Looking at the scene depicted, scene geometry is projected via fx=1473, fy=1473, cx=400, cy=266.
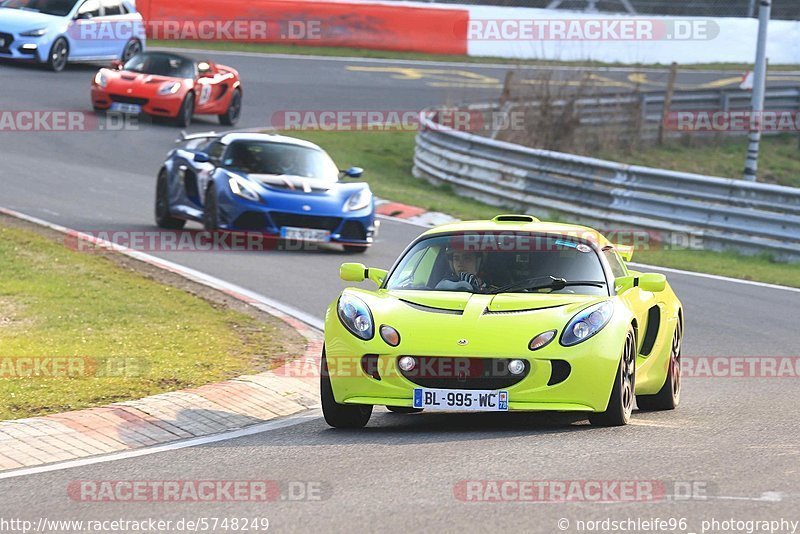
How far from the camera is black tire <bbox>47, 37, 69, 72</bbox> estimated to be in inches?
1162

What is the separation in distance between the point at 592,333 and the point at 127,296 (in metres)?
6.01

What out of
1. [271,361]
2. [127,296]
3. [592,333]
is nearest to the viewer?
[592,333]

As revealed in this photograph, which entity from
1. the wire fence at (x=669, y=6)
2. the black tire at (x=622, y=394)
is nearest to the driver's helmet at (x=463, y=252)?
the black tire at (x=622, y=394)

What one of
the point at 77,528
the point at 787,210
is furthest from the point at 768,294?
the point at 77,528

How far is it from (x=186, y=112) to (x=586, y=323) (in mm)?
19295

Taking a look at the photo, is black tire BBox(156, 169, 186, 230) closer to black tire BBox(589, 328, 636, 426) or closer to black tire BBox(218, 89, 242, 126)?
black tire BBox(218, 89, 242, 126)

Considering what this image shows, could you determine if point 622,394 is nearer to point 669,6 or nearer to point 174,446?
point 174,446

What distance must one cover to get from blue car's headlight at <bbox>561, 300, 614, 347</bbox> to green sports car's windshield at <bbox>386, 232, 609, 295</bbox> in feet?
1.64

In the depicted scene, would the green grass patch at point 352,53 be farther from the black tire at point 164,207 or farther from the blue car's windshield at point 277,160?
the blue car's windshield at point 277,160

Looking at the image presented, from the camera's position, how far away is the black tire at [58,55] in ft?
96.8

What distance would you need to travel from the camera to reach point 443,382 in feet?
26.8

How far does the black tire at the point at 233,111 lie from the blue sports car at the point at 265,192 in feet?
30.9

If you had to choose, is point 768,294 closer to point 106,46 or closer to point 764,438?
point 764,438

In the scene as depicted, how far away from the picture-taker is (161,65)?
86.9ft
